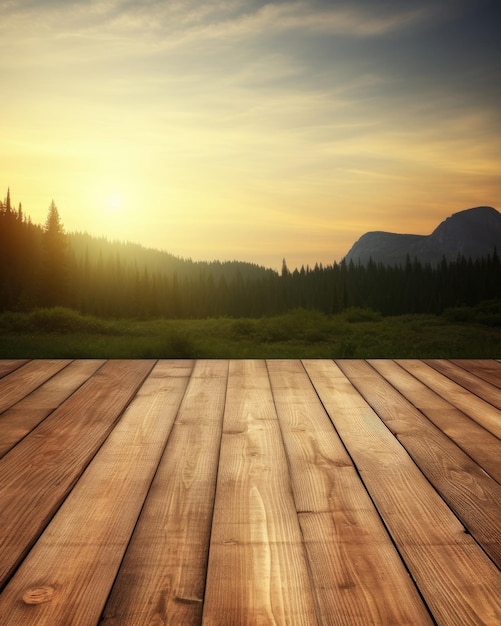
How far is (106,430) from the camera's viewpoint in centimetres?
215

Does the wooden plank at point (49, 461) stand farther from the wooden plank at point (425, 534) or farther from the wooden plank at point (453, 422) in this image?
the wooden plank at point (453, 422)

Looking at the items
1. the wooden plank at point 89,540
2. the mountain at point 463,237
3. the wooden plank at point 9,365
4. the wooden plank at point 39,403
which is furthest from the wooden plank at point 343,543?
the mountain at point 463,237

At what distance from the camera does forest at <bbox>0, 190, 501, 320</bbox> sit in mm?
41094

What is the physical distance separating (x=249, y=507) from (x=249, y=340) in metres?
20.1

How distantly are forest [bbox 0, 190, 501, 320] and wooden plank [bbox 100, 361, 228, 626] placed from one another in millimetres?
41363

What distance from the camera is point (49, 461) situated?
71.1 inches

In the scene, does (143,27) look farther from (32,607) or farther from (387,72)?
(32,607)

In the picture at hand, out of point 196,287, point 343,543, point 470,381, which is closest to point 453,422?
point 470,381

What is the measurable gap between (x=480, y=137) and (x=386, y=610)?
2242 centimetres

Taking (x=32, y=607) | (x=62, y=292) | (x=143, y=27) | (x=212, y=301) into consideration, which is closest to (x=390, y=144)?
(x=143, y=27)

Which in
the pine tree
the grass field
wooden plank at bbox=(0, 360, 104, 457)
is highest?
the pine tree

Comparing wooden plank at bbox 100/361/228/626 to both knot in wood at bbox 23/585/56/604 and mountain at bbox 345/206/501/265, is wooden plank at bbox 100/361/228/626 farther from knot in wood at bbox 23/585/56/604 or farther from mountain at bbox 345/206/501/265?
mountain at bbox 345/206/501/265

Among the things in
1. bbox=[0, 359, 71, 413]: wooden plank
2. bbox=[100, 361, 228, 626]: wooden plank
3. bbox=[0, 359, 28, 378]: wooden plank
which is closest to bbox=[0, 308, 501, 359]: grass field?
bbox=[0, 359, 28, 378]: wooden plank

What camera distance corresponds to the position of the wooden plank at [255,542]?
3.19 ft
